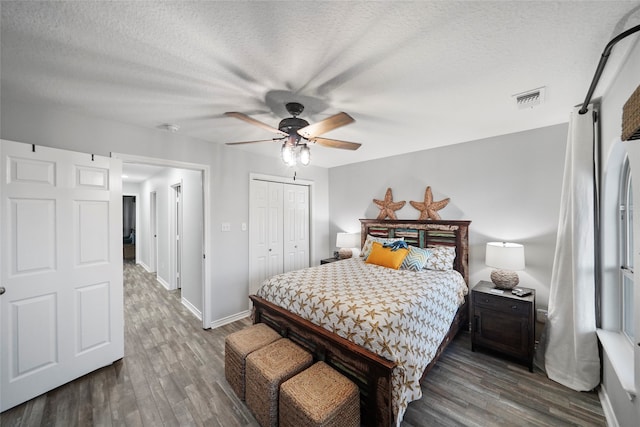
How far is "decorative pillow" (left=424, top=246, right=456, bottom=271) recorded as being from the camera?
3043 mm

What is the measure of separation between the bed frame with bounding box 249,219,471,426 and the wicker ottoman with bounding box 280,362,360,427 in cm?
13

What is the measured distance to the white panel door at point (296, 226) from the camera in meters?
4.35

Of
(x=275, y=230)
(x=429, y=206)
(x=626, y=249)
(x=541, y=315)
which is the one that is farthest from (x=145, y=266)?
(x=626, y=249)

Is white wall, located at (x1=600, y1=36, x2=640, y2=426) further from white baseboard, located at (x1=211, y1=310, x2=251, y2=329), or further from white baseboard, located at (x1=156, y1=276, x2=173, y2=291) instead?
white baseboard, located at (x1=156, y1=276, x2=173, y2=291)

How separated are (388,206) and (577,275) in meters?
2.35

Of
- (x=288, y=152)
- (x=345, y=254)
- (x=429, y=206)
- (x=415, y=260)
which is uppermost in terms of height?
(x=288, y=152)

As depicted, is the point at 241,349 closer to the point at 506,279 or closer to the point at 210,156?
the point at 210,156

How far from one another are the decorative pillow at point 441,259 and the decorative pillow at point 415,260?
6 centimetres

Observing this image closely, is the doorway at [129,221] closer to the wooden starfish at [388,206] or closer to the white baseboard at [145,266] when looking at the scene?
the white baseboard at [145,266]

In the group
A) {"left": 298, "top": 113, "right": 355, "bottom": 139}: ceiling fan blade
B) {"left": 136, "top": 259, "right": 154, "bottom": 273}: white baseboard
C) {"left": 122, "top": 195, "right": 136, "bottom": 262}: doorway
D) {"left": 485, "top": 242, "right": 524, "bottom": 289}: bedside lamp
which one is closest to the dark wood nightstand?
{"left": 485, "top": 242, "right": 524, "bottom": 289}: bedside lamp

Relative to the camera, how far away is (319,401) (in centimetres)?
144

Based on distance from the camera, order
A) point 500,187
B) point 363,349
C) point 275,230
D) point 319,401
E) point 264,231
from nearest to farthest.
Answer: point 319,401 < point 363,349 < point 500,187 < point 264,231 < point 275,230

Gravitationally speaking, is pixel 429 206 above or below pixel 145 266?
above

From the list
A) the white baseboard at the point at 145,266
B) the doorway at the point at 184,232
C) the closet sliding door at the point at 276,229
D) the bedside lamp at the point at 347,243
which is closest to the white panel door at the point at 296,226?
the closet sliding door at the point at 276,229
